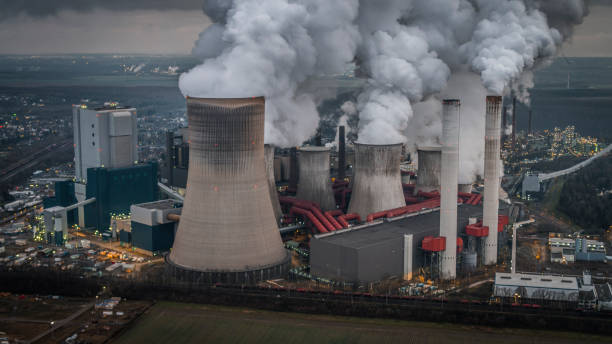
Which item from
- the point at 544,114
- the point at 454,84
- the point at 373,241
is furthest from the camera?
the point at 544,114

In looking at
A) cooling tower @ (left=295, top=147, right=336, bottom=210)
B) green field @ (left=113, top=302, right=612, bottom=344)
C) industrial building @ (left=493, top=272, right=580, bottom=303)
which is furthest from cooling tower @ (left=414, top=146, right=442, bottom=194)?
green field @ (left=113, top=302, right=612, bottom=344)

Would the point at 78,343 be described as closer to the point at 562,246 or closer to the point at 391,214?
the point at 391,214

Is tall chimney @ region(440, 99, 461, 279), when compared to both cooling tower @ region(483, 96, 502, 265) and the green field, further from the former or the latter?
the green field

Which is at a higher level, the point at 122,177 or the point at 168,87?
the point at 168,87

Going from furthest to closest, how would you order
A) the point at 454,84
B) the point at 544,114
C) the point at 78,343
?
the point at 544,114 < the point at 454,84 < the point at 78,343

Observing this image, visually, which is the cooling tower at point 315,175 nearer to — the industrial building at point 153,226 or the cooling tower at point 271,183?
the cooling tower at point 271,183

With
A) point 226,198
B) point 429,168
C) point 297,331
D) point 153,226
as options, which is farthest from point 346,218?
point 297,331

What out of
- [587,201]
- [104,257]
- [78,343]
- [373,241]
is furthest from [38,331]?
[587,201]
